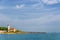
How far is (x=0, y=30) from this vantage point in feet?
190

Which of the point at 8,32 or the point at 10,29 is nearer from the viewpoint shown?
the point at 10,29

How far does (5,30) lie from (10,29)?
3251 mm

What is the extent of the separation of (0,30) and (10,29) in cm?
477

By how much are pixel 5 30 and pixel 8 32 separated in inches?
85.2

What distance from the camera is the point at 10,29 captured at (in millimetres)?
54531

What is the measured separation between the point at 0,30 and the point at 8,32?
9.11 ft

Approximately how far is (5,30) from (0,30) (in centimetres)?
174

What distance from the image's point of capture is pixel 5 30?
5719 centimetres

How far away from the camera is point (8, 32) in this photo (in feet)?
194
